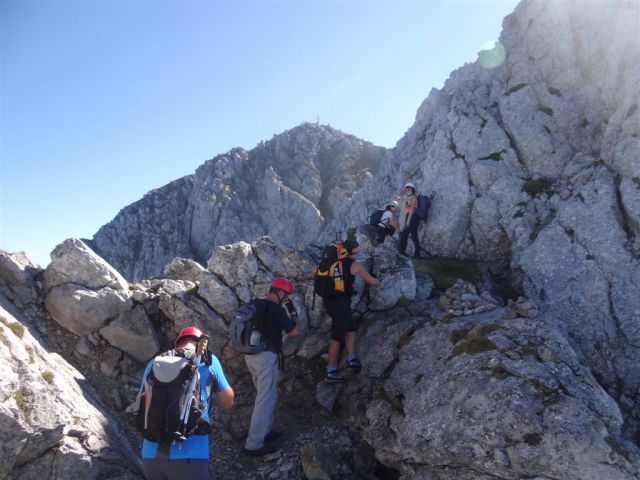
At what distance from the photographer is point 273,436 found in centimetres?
1173

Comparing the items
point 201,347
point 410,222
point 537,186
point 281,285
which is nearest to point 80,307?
point 281,285

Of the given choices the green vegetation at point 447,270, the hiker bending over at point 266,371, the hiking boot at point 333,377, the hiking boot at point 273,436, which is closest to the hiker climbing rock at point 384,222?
the green vegetation at point 447,270

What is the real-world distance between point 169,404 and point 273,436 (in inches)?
222

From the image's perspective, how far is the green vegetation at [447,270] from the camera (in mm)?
16734

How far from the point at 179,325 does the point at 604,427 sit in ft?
42.2

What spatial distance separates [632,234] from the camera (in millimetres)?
14961

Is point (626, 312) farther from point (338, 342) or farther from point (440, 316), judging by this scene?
point (338, 342)

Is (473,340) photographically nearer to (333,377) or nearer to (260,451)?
(333,377)

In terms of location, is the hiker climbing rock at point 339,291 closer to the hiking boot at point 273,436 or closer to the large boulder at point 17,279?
the hiking boot at point 273,436

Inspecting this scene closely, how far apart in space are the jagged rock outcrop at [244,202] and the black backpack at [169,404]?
249 ft

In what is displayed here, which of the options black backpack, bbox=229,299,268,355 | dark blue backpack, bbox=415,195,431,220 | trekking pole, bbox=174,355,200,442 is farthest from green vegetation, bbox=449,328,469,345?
dark blue backpack, bbox=415,195,431,220

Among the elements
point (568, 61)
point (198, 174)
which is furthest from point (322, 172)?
point (568, 61)

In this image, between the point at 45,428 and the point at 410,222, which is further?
the point at 410,222

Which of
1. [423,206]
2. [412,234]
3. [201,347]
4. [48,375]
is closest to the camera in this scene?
[201,347]
